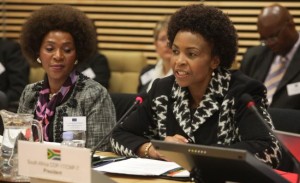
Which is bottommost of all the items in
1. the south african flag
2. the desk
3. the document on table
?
the desk

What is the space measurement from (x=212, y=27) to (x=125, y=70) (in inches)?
174

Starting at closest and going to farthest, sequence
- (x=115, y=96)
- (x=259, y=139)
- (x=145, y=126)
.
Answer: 1. (x=259, y=139)
2. (x=145, y=126)
3. (x=115, y=96)

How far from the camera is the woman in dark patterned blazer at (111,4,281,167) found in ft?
10.3

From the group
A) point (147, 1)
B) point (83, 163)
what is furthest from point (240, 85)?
point (147, 1)

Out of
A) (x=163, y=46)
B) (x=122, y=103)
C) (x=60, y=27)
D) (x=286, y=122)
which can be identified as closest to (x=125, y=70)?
(x=163, y=46)

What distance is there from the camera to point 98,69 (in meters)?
7.16

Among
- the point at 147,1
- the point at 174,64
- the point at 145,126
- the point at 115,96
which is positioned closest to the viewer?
the point at 174,64

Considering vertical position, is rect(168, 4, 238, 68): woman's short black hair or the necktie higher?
rect(168, 4, 238, 68): woman's short black hair

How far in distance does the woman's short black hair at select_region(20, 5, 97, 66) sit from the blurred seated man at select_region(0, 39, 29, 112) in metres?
2.91

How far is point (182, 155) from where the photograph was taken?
2.23 m

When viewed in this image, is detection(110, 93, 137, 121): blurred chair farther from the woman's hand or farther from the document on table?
the document on table

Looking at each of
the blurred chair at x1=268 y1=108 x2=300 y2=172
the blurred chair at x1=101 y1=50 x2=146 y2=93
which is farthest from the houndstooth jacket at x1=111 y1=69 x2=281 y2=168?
the blurred chair at x1=101 y1=50 x2=146 y2=93

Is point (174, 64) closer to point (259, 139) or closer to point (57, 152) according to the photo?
point (259, 139)

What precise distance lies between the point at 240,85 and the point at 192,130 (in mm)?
353
